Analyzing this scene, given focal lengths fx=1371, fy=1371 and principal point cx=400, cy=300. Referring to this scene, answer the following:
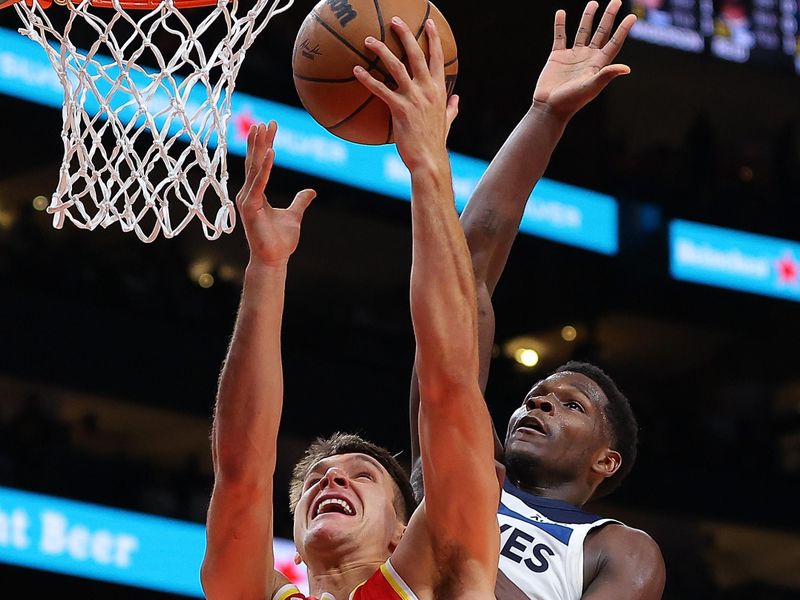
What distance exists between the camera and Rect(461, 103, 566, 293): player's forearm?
3496 millimetres

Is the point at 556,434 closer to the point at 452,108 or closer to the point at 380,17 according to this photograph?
the point at 452,108

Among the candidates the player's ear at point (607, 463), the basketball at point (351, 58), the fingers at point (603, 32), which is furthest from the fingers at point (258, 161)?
the player's ear at point (607, 463)

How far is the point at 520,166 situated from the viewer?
355 centimetres

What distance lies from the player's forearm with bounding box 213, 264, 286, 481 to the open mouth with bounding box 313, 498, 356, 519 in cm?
19

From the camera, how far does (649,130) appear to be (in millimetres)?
15867

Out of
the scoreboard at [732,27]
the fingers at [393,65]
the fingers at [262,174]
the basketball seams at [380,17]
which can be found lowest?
the fingers at [262,174]

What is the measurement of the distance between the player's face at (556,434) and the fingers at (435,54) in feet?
3.79

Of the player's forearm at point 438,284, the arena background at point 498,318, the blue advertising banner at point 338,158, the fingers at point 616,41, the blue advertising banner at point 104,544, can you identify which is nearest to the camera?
the player's forearm at point 438,284

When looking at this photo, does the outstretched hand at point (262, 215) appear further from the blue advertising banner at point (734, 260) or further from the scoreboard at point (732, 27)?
the blue advertising banner at point (734, 260)

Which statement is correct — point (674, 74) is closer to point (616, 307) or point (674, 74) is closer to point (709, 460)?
point (616, 307)

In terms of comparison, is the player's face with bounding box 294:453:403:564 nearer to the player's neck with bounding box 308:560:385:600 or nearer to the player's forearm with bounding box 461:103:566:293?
the player's neck with bounding box 308:560:385:600

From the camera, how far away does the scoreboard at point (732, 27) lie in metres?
12.2

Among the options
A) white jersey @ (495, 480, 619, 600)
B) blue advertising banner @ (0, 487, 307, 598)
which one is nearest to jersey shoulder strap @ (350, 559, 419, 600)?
white jersey @ (495, 480, 619, 600)

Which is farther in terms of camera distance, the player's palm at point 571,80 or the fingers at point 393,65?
the player's palm at point 571,80
